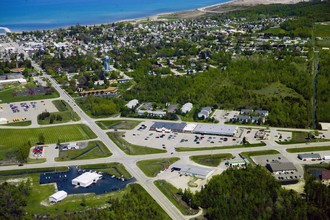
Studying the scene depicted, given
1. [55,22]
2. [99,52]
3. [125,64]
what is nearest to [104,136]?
[125,64]

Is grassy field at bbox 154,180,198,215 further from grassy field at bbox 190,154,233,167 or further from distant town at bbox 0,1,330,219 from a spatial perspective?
grassy field at bbox 190,154,233,167

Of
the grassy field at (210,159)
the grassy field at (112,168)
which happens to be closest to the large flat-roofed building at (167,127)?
the grassy field at (210,159)

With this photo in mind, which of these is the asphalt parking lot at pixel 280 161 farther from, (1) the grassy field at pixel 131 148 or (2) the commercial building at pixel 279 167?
(1) the grassy field at pixel 131 148

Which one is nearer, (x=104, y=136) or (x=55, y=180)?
(x=55, y=180)

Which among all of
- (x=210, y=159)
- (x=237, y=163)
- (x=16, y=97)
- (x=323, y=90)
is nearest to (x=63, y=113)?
(x=16, y=97)

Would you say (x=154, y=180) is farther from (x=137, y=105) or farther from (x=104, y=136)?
(x=137, y=105)

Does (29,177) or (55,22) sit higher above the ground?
(55,22)

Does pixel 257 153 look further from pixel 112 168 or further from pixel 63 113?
pixel 63 113
